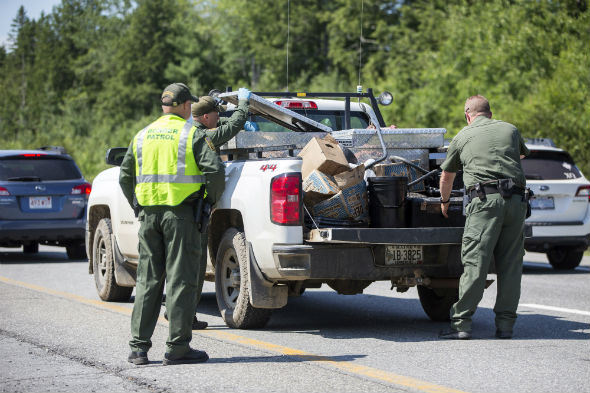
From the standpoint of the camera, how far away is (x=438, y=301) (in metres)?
8.94

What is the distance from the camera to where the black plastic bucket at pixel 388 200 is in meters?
7.66

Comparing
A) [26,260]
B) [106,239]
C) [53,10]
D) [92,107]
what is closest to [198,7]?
[92,107]

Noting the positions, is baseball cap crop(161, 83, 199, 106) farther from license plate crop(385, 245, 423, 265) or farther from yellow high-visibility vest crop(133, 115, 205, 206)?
license plate crop(385, 245, 423, 265)

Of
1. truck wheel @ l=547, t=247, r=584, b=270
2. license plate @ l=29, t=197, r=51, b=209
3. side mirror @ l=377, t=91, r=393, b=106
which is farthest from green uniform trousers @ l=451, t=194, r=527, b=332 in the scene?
license plate @ l=29, t=197, r=51, b=209

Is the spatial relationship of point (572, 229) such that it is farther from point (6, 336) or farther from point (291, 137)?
point (6, 336)

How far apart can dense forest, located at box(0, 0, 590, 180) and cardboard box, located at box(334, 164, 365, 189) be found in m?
1.61

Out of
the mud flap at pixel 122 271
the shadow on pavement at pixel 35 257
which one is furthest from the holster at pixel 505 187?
the shadow on pavement at pixel 35 257

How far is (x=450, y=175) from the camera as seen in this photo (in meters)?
7.65

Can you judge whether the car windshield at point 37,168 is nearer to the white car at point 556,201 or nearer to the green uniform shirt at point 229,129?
the white car at point 556,201

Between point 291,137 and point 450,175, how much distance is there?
1728mm

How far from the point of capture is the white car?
13.5 m

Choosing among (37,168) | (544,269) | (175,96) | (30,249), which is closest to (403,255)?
(175,96)

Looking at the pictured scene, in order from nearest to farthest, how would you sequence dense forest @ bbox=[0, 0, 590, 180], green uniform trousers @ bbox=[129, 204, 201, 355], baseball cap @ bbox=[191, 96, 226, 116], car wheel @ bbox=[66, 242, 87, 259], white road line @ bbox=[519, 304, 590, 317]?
green uniform trousers @ bbox=[129, 204, 201, 355] < baseball cap @ bbox=[191, 96, 226, 116] < white road line @ bbox=[519, 304, 590, 317] < car wheel @ bbox=[66, 242, 87, 259] < dense forest @ bbox=[0, 0, 590, 180]

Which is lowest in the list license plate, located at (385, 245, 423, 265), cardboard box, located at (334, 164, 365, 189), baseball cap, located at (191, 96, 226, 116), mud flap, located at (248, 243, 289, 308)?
mud flap, located at (248, 243, 289, 308)
